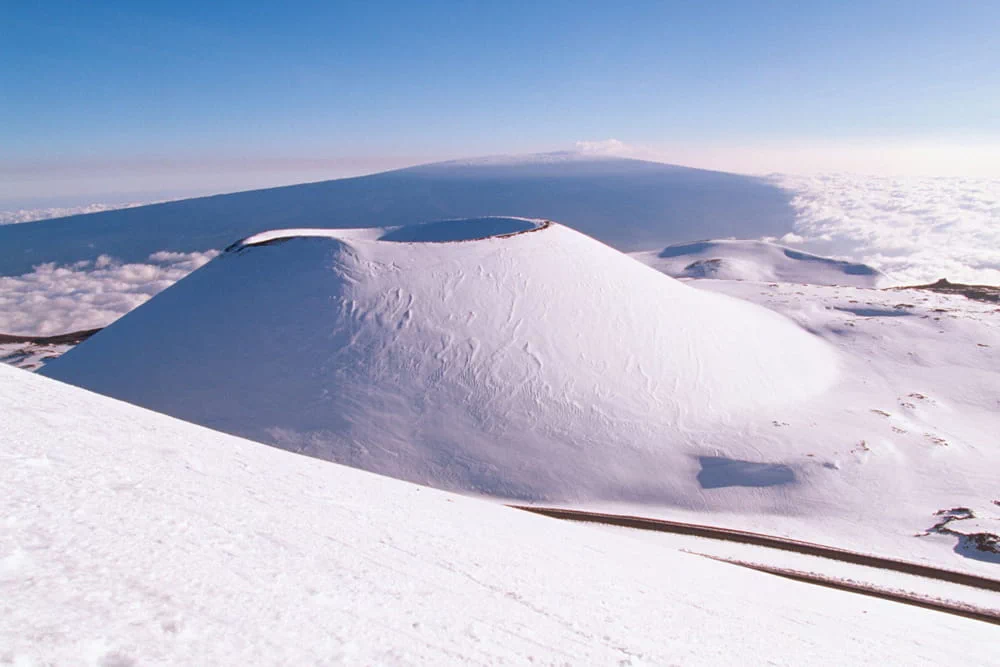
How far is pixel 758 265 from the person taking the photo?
77875mm

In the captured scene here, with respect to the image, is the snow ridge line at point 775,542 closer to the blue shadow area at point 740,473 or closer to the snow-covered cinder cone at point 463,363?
the snow-covered cinder cone at point 463,363

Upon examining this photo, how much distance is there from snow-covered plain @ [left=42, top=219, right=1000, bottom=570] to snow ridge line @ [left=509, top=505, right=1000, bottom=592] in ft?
2.53

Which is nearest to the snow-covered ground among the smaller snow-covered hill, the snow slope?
the snow slope

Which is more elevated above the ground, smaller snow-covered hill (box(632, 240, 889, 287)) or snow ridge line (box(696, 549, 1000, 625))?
smaller snow-covered hill (box(632, 240, 889, 287))

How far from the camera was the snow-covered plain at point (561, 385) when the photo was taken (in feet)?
56.6

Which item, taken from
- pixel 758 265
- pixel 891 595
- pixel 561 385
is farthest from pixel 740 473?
pixel 758 265

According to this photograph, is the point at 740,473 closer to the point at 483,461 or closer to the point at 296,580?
the point at 483,461

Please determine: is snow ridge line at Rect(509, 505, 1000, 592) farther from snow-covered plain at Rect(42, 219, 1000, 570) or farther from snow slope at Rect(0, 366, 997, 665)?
snow slope at Rect(0, 366, 997, 665)

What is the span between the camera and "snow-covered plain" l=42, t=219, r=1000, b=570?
56.6 feet

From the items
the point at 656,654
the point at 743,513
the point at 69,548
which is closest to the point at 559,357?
the point at 743,513

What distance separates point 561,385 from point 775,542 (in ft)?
28.5

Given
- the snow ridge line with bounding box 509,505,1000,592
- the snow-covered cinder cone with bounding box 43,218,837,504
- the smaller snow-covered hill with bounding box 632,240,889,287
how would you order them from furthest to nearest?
the smaller snow-covered hill with bounding box 632,240,889,287
the snow-covered cinder cone with bounding box 43,218,837,504
the snow ridge line with bounding box 509,505,1000,592

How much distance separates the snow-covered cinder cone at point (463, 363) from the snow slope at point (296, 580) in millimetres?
10343

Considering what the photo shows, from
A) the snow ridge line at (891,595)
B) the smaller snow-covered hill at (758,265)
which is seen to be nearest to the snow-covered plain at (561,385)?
the snow ridge line at (891,595)
